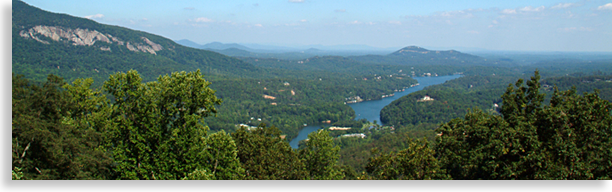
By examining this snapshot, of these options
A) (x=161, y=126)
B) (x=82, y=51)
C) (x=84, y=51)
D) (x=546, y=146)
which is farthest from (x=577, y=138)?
(x=84, y=51)

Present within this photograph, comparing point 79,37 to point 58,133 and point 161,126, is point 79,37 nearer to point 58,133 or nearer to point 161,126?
point 58,133

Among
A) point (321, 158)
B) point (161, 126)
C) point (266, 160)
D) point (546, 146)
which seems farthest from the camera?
point (321, 158)

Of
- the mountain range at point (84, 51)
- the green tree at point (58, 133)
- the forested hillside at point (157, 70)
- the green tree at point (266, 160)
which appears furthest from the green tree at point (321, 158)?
the mountain range at point (84, 51)

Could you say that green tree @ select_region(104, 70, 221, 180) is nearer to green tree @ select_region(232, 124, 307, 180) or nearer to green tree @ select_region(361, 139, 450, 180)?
green tree @ select_region(232, 124, 307, 180)

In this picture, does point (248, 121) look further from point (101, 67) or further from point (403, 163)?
point (403, 163)

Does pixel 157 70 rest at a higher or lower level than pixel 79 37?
lower

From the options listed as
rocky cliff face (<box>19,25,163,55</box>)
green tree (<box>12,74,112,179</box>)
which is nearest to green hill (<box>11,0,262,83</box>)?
rocky cliff face (<box>19,25,163,55</box>)

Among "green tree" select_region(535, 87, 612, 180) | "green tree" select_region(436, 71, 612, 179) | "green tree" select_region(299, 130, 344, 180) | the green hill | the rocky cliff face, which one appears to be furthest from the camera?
the rocky cliff face

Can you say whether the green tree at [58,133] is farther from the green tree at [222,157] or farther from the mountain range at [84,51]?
the mountain range at [84,51]
